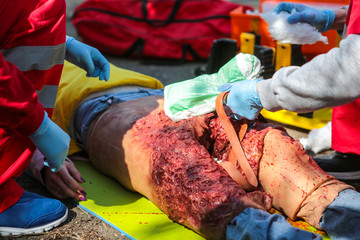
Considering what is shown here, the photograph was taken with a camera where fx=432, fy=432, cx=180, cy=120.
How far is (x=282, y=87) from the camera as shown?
1.57m

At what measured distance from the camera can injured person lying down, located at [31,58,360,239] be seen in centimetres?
154

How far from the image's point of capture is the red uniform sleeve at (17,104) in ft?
4.76

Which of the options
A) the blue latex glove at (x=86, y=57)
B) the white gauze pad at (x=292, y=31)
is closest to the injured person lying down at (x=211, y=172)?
the blue latex glove at (x=86, y=57)

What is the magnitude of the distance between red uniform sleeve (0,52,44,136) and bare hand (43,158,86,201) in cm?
42

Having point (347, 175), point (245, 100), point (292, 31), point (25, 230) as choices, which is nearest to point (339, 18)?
point (292, 31)

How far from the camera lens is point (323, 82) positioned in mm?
1466

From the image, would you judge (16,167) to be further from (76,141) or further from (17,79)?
(76,141)

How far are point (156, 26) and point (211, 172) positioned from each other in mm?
2831

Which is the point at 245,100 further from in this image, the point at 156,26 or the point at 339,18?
the point at 156,26

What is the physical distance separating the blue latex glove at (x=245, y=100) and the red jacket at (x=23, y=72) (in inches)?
29.2

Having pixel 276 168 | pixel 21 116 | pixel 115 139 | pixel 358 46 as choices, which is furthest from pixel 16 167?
pixel 358 46

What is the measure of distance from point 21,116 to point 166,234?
704 mm

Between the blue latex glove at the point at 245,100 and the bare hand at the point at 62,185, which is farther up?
the blue latex glove at the point at 245,100

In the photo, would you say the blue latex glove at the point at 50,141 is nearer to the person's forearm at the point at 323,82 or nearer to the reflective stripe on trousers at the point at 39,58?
the reflective stripe on trousers at the point at 39,58
